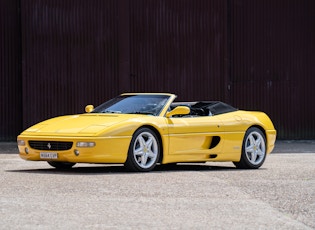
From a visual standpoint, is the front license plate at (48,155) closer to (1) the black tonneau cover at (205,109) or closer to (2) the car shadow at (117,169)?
(2) the car shadow at (117,169)

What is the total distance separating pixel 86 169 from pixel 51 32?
11115 millimetres

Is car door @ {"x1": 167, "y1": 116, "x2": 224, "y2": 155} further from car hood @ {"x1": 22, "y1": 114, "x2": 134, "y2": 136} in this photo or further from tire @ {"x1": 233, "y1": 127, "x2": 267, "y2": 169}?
car hood @ {"x1": 22, "y1": 114, "x2": 134, "y2": 136}

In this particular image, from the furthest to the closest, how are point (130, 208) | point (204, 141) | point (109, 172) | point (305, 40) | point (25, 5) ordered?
point (305, 40), point (25, 5), point (204, 141), point (109, 172), point (130, 208)

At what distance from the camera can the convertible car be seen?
12.4 m

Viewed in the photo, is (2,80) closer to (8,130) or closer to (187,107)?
(8,130)

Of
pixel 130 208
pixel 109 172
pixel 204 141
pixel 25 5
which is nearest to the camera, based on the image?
pixel 130 208

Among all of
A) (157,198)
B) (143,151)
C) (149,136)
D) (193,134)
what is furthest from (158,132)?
(157,198)

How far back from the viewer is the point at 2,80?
24172 millimetres

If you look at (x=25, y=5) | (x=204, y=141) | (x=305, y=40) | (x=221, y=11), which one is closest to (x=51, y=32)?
(x=25, y=5)

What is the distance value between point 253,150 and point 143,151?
2.42 m

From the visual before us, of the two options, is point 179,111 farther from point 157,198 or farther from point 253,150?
point 157,198

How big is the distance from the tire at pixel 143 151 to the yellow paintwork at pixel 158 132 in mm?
87

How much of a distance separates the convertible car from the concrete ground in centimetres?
25

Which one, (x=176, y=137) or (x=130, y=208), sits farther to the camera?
(x=176, y=137)
